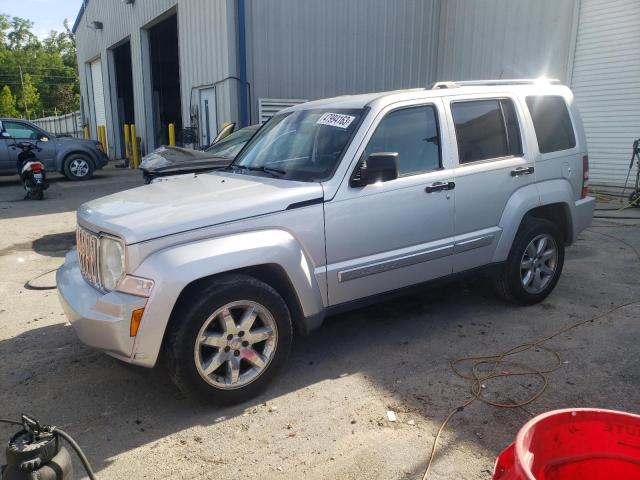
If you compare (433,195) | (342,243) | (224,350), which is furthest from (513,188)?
(224,350)

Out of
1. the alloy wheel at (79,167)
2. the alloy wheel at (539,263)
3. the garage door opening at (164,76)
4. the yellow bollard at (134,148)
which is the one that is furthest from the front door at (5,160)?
the alloy wheel at (539,263)

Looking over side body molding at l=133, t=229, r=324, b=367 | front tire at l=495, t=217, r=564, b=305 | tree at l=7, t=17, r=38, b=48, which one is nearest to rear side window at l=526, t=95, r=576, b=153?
front tire at l=495, t=217, r=564, b=305

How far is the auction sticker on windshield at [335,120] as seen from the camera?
3.95 meters

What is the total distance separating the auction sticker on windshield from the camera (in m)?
3.95

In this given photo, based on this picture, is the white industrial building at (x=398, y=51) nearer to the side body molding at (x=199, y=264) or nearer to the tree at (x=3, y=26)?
the side body molding at (x=199, y=264)

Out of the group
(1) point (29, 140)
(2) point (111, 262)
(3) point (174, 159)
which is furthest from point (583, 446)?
(1) point (29, 140)

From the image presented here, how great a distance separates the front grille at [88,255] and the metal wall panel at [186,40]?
900 centimetres

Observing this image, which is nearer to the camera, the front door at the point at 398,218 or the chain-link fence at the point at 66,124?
the front door at the point at 398,218

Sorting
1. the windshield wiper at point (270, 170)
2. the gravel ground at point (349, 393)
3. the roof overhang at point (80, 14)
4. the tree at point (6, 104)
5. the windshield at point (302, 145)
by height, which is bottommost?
the gravel ground at point (349, 393)

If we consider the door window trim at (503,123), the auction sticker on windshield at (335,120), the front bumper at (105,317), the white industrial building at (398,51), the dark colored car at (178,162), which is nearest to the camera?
the front bumper at (105,317)

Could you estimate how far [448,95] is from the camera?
14.1 feet

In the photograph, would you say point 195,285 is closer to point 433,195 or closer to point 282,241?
point 282,241

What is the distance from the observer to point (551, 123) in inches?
193

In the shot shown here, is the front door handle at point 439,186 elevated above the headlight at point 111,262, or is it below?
above
